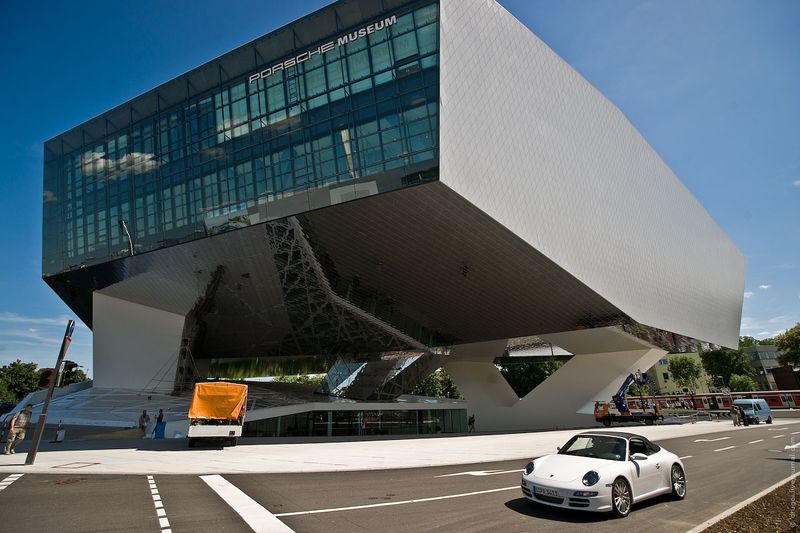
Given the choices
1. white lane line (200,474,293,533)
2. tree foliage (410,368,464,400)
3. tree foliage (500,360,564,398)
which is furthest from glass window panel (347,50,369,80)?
tree foliage (410,368,464,400)

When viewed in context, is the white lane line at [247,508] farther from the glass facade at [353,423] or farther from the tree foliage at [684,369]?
the tree foliage at [684,369]

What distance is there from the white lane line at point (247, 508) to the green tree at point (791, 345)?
88.5m

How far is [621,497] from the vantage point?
7.54 meters

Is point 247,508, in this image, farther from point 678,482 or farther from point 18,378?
point 18,378

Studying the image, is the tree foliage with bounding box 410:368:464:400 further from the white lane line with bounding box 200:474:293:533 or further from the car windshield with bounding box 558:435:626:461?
the car windshield with bounding box 558:435:626:461

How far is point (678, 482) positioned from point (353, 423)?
27652 millimetres

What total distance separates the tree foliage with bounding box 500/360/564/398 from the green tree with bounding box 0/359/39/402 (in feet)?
295

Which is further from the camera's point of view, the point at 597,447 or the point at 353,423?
the point at 353,423

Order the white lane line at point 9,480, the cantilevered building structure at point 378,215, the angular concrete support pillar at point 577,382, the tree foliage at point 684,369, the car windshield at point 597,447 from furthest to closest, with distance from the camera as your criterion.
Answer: the tree foliage at point 684,369
the angular concrete support pillar at point 577,382
the cantilevered building structure at point 378,215
the white lane line at point 9,480
the car windshield at point 597,447

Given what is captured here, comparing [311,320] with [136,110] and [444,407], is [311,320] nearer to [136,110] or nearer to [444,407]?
[444,407]

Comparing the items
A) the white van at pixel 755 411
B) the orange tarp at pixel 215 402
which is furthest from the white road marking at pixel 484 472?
the white van at pixel 755 411

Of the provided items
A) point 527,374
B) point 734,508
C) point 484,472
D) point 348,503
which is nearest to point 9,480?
point 348,503

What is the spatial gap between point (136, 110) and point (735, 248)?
7966 centimetres

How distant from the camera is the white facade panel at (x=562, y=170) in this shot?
24.7 m
